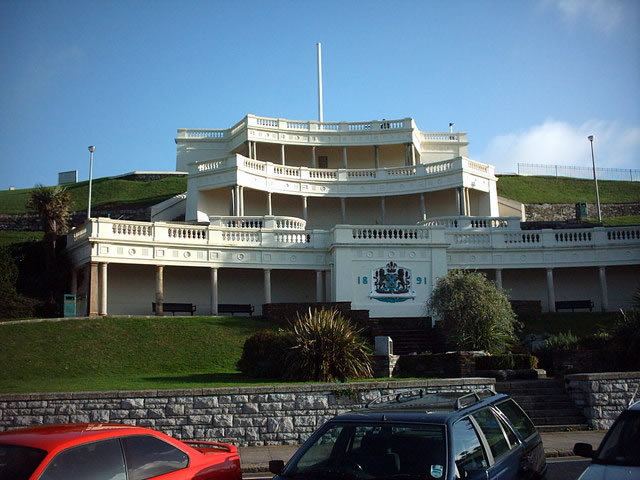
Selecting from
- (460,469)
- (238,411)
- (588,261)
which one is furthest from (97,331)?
(588,261)

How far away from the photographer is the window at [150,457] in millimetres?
7449

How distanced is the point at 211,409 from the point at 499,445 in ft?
29.7

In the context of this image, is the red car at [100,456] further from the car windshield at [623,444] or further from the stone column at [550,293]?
the stone column at [550,293]

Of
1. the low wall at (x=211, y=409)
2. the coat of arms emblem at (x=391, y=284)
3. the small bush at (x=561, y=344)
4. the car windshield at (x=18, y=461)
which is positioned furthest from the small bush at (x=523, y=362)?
the car windshield at (x=18, y=461)

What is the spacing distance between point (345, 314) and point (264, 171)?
20.3 meters

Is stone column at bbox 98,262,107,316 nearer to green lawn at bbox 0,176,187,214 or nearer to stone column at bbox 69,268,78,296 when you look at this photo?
stone column at bbox 69,268,78,296

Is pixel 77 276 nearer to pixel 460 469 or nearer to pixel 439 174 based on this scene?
pixel 439 174

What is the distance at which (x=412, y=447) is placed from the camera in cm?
683

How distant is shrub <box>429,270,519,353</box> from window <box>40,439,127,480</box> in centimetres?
1832

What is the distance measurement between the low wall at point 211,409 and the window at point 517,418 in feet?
19.9

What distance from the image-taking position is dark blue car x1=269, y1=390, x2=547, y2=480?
665 centimetres

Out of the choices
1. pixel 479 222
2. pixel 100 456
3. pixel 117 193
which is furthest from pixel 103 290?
pixel 117 193

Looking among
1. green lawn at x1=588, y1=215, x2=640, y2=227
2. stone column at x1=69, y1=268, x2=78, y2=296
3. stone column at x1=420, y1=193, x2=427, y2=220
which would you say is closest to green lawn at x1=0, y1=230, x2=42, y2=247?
stone column at x1=69, y1=268, x2=78, y2=296

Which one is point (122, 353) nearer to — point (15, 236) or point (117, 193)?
point (15, 236)
